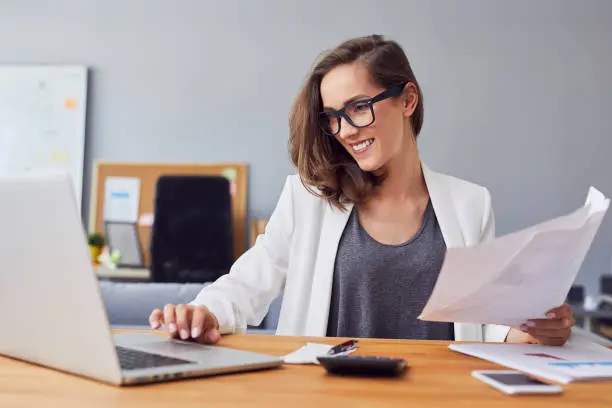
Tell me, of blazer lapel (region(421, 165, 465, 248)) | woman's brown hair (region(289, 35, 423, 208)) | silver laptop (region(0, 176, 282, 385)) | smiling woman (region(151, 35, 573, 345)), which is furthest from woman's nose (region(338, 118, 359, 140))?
silver laptop (region(0, 176, 282, 385))

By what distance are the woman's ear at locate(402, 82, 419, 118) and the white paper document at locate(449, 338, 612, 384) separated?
0.70 m

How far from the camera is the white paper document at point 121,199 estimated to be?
452cm

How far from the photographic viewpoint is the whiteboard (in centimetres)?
461

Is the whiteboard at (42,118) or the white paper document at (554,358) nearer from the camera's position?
the white paper document at (554,358)

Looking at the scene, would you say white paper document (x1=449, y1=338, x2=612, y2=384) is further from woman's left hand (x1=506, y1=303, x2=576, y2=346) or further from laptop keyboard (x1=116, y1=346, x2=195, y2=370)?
laptop keyboard (x1=116, y1=346, x2=195, y2=370)

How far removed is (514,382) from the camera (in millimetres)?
774

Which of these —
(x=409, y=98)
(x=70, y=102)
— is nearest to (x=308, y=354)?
(x=409, y=98)

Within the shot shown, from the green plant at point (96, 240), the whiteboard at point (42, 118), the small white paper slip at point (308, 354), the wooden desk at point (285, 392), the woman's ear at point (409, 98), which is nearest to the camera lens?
the wooden desk at point (285, 392)

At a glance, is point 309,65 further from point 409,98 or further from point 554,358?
point 554,358

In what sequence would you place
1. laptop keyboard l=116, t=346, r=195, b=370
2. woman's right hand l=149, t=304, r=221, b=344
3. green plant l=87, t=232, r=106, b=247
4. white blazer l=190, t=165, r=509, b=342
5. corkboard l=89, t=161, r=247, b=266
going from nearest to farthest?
laptop keyboard l=116, t=346, r=195, b=370
woman's right hand l=149, t=304, r=221, b=344
white blazer l=190, t=165, r=509, b=342
green plant l=87, t=232, r=106, b=247
corkboard l=89, t=161, r=247, b=266

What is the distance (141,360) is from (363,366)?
10.8 inches

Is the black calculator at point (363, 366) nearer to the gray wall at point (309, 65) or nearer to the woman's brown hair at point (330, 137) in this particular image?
the woman's brown hair at point (330, 137)

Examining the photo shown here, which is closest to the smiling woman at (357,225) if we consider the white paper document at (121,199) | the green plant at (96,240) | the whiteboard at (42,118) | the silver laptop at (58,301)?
the silver laptop at (58,301)

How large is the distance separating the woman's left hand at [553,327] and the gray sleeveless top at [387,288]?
16.7 inches
